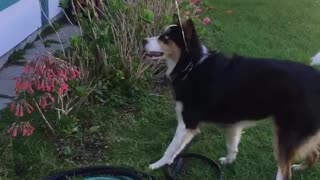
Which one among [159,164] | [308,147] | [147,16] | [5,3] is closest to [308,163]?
[308,147]

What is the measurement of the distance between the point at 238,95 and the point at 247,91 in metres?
0.07

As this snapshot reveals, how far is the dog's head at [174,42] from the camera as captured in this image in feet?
12.2

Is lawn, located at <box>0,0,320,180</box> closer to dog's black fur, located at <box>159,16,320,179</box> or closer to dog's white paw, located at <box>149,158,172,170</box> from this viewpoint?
dog's white paw, located at <box>149,158,172,170</box>

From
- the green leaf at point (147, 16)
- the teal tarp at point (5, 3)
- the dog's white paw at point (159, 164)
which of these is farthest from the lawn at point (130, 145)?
the teal tarp at point (5, 3)

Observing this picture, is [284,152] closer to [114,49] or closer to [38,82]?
[38,82]

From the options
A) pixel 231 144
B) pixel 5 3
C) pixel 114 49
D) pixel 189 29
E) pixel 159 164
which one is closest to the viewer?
pixel 189 29

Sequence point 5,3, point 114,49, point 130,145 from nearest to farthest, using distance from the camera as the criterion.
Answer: point 130,145
point 114,49
point 5,3

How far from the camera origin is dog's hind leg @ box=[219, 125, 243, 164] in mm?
3977

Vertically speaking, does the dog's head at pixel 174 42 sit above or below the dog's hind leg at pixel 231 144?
above

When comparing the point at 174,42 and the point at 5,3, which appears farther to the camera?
the point at 5,3

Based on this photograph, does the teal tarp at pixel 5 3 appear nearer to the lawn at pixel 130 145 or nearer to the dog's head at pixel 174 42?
the lawn at pixel 130 145

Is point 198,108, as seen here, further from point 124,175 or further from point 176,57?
point 124,175

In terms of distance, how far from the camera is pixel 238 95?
3584 mm

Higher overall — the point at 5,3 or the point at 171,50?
the point at 171,50
